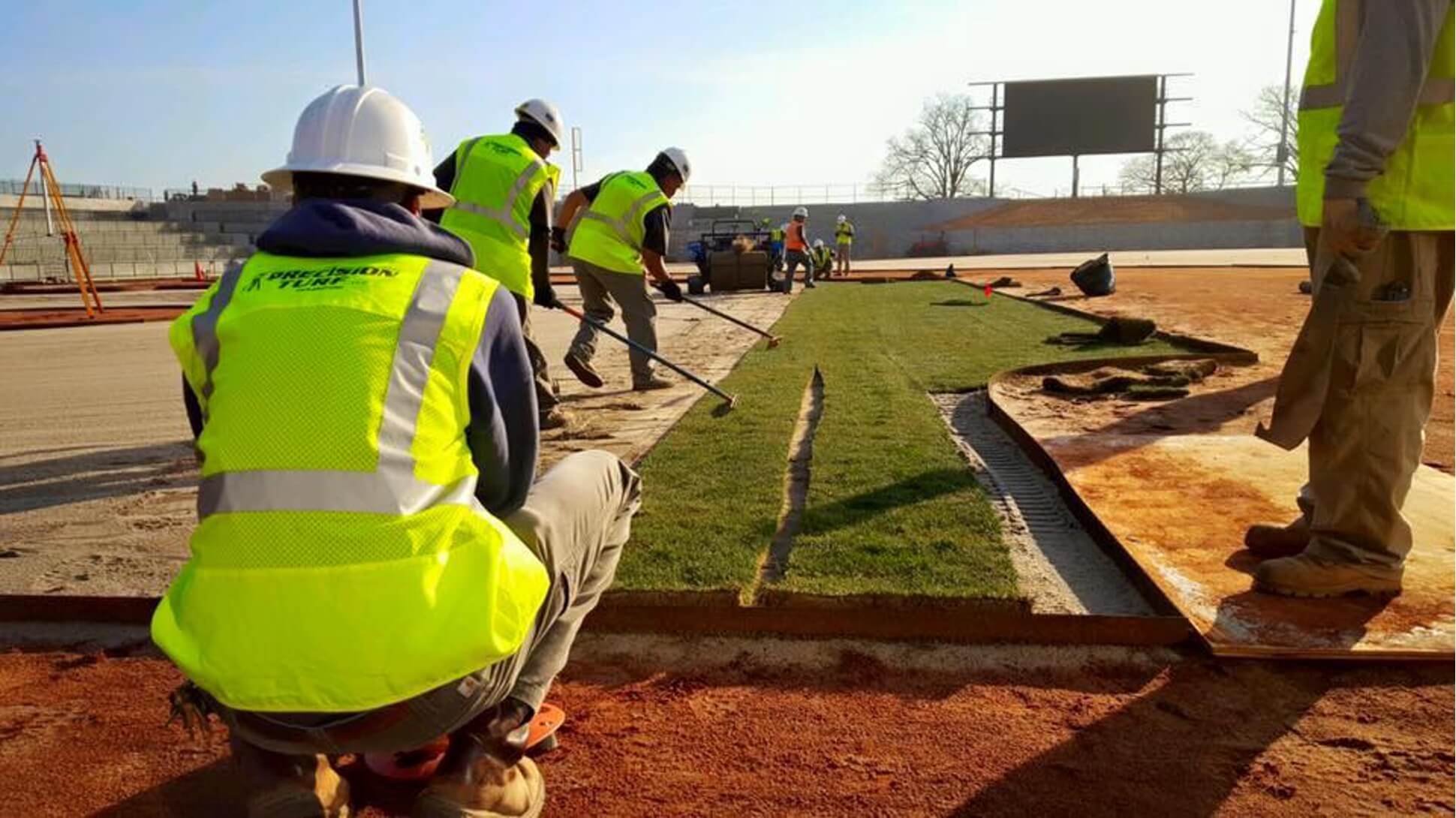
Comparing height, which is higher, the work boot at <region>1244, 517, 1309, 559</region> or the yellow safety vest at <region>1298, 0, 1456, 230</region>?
the yellow safety vest at <region>1298, 0, 1456, 230</region>

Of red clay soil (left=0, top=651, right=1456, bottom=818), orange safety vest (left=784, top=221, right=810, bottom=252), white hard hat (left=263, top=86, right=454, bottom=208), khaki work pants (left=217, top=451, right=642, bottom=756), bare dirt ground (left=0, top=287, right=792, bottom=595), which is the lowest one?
red clay soil (left=0, top=651, right=1456, bottom=818)

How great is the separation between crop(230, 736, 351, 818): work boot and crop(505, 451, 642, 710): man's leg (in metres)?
0.39

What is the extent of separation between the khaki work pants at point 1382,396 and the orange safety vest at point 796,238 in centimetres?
1703

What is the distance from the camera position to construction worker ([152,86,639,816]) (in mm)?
1477

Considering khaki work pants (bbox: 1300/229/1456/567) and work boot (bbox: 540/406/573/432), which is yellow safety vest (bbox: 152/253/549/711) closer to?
khaki work pants (bbox: 1300/229/1456/567)

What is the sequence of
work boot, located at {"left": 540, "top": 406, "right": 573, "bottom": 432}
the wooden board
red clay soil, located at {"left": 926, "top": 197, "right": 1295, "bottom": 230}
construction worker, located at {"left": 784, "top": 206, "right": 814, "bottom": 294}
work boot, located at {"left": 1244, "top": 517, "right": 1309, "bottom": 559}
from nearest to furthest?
the wooden board → work boot, located at {"left": 1244, "top": 517, "right": 1309, "bottom": 559} → work boot, located at {"left": 540, "top": 406, "right": 573, "bottom": 432} → construction worker, located at {"left": 784, "top": 206, "right": 814, "bottom": 294} → red clay soil, located at {"left": 926, "top": 197, "right": 1295, "bottom": 230}

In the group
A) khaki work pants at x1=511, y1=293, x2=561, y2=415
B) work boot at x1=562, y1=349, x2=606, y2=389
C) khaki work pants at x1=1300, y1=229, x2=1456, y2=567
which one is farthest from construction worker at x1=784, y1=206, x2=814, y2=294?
khaki work pants at x1=1300, y1=229, x2=1456, y2=567

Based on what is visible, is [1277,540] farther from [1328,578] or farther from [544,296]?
[544,296]

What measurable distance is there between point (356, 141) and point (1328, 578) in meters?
2.85

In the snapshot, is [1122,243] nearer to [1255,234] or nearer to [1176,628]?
[1255,234]

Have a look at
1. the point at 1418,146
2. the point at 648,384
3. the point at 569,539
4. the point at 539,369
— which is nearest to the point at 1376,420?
the point at 1418,146

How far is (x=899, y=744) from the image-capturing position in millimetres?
2252

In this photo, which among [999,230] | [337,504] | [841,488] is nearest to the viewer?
[337,504]

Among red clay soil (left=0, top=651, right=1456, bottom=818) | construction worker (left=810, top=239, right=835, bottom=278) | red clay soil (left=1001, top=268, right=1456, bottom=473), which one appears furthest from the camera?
construction worker (left=810, top=239, right=835, bottom=278)
